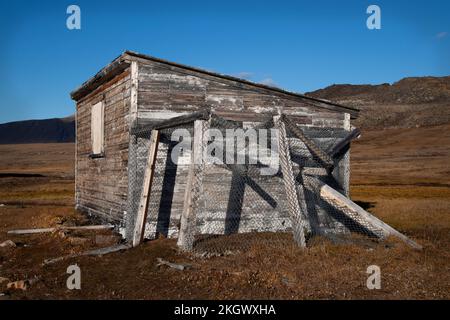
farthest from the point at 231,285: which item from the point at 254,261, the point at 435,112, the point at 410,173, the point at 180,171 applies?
the point at 435,112

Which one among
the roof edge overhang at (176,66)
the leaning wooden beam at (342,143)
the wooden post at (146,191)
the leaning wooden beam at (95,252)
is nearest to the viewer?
the leaning wooden beam at (95,252)

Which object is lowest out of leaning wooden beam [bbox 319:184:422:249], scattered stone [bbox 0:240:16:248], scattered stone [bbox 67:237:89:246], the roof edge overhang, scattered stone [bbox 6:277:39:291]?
scattered stone [bbox 6:277:39:291]

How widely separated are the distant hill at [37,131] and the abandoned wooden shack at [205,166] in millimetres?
127712

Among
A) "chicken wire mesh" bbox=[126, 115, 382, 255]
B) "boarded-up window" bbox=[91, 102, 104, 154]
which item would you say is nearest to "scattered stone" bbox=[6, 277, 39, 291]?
"chicken wire mesh" bbox=[126, 115, 382, 255]

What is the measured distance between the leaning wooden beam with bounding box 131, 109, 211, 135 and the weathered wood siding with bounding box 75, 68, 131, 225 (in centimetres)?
69

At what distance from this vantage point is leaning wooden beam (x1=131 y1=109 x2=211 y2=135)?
852 cm

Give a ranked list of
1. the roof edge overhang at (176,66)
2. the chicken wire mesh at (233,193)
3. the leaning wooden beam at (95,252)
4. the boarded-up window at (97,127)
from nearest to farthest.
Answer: the leaning wooden beam at (95,252), the chicken wire mesh at (233,193), the roof edge overhang at (176,66), the boarded-up window at (97,127)

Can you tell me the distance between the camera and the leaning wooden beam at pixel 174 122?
8523mm

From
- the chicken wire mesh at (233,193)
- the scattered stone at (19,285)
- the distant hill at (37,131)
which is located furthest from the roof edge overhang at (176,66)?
the distant hill at (37,131)

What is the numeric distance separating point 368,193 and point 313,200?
15929 mm

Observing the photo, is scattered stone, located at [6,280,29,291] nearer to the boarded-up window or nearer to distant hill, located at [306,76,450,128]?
the boarded-up window

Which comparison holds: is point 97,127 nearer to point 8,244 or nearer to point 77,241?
point 77,241

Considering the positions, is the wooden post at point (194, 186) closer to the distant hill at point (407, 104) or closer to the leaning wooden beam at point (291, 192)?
the leaning wooden beam at point (291, 192)

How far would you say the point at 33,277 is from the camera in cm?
746
